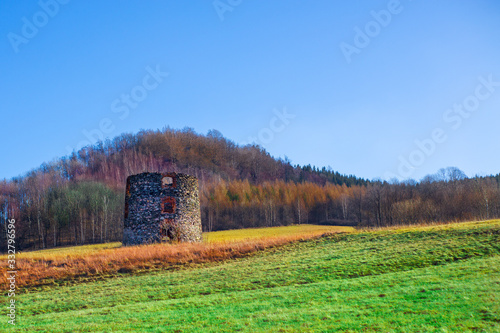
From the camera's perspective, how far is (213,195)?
78.2m

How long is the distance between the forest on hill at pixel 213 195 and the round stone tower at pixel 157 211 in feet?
83.8

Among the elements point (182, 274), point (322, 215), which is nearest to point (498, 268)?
point (182, 274)

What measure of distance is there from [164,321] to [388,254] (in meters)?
12.7

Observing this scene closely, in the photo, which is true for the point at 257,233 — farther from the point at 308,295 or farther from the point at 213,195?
the point at 308,295

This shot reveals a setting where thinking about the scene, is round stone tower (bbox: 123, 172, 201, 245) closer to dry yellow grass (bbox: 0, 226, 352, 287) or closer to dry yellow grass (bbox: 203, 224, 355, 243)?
dry yellow grass (bbox: 0, 226, 352, 287)

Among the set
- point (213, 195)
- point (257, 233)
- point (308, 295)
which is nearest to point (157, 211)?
point (308, 295)

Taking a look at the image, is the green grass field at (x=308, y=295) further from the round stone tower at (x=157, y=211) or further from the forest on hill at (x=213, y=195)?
the forest on hill at (x=213, y=195)

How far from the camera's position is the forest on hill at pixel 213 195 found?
5616cm

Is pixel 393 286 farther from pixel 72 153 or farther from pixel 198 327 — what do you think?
pixel 72 153

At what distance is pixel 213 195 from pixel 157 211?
1950 inches

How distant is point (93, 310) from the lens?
40.8ft

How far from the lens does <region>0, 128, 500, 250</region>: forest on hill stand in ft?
184

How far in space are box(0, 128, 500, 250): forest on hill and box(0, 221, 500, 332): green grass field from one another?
123 ft

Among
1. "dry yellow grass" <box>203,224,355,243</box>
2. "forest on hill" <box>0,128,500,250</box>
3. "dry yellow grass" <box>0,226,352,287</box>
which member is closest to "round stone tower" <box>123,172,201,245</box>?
"dry yellow grass" <box>0,226,352,287</box>
